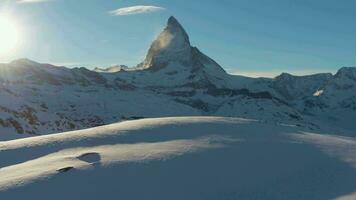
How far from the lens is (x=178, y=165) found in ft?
102

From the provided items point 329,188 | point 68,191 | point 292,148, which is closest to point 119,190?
point 68,191

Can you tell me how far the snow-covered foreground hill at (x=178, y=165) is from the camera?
27875mm

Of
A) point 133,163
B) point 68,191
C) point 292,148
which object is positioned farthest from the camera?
point 292,148

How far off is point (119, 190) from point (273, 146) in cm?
1170

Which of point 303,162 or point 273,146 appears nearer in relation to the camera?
point 303,162

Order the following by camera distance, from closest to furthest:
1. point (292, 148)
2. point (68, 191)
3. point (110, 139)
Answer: point (68, 191)
point (292, 148)
point (110, 139)

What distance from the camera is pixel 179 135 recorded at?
39375 mm

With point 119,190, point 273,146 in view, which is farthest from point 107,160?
point 273,146

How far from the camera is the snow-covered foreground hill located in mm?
27875

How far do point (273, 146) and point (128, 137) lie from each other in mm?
9690

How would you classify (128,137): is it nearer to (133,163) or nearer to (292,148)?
(133,163)

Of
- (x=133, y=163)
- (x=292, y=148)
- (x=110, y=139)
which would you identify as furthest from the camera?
(x=110, y=139)

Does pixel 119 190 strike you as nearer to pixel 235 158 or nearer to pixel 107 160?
pixel 107 160

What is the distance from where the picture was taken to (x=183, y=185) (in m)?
28.8
